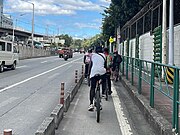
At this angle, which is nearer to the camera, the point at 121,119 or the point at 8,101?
the point at 121,119

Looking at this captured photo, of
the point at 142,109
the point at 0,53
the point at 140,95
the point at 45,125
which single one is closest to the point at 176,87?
the point at 45,125

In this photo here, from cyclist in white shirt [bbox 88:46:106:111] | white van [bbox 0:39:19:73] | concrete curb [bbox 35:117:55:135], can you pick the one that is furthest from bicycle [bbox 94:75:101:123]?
white van [bbox 0:39:19:73]

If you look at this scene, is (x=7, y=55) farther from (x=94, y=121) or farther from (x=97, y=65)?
(x=94, y=121)

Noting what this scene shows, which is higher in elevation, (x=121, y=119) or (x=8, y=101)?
(x=8, y=101)

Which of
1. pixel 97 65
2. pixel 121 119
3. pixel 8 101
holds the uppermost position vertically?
pixel 97 65

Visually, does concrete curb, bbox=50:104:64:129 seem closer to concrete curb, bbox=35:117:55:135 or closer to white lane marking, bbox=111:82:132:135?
concrete curb, bbox=35:117:55:135

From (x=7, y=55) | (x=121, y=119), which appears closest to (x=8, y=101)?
(x=121, y=119)

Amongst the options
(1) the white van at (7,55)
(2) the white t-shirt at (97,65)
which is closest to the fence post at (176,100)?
(2) the white t-shirt at (97,65)

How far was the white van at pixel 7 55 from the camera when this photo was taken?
23.5 metres

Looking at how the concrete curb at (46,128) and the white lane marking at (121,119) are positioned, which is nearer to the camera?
the concrete curb at (46,128)

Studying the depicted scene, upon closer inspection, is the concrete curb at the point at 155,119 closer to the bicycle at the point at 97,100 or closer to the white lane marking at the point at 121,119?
the white lane marking at the point at 121,119

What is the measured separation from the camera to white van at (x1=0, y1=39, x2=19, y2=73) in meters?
23.5

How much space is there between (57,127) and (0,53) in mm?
16799

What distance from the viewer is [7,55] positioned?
24.5 meters
